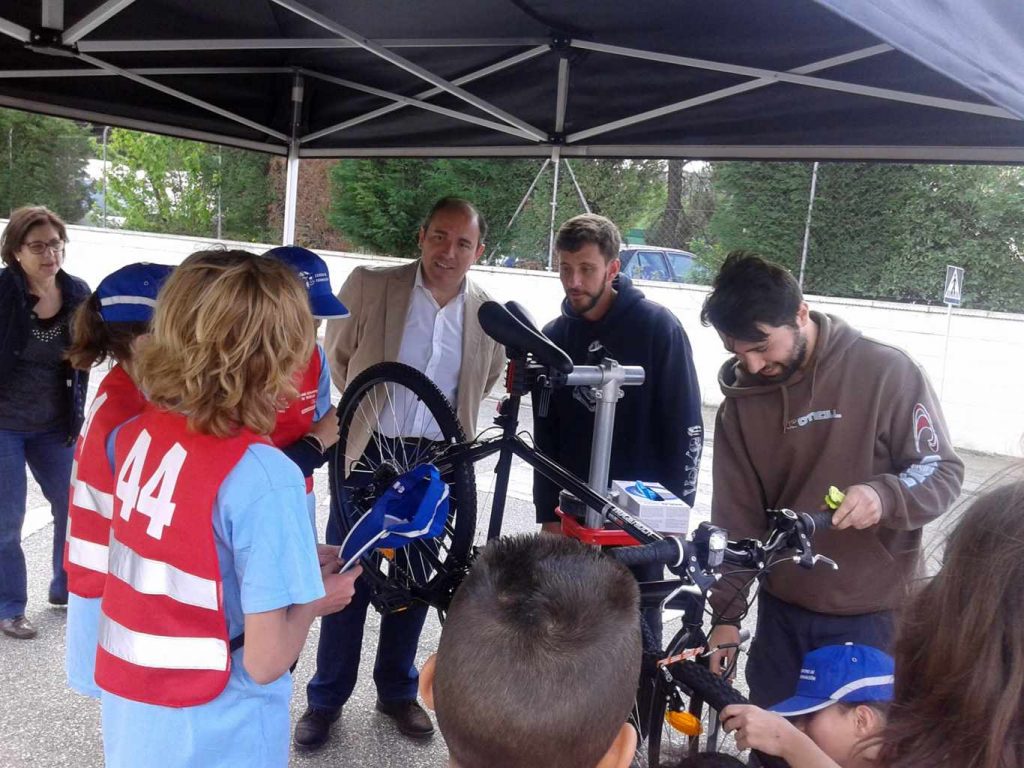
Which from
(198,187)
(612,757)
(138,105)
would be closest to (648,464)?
(612,757)

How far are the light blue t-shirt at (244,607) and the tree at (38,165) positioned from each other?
19.7 meters

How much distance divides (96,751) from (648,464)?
7.08ft

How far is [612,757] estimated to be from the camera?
0.95 meters

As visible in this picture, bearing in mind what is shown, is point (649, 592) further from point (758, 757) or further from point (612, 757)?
point (612, 757)

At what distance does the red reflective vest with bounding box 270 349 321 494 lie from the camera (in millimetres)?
2238

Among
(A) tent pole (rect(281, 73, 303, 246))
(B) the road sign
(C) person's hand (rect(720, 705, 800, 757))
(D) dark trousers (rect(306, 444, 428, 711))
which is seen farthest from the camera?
(B) the road sign

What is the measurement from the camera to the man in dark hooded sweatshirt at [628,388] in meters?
2.80

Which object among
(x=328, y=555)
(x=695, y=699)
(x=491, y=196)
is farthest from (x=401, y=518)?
(x=491, y=196)

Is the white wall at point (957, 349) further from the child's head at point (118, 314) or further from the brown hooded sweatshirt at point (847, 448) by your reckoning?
the child's head at point (118, 314)

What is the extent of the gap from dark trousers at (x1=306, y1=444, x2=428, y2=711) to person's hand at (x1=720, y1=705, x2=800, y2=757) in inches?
65.0

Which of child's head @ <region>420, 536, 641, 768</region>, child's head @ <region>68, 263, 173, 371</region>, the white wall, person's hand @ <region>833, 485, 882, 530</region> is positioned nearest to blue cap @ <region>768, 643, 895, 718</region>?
person's hand @ <region>833, 485, 882, 530</region>

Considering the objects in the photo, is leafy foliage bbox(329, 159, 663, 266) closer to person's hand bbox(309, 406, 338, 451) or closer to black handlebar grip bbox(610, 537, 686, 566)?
person's hand bbox(309, 406, 338, 451)

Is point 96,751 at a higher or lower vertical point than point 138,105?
lower

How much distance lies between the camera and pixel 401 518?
6.19 feet
